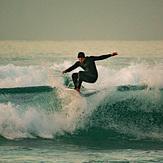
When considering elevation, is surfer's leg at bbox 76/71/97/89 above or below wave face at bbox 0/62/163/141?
above

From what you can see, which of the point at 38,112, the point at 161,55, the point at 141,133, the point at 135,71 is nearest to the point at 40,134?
the point at 38,112

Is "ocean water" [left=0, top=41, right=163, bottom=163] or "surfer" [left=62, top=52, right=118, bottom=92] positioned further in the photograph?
"surfer" [left=62, top=52, right=118, bottom=92]

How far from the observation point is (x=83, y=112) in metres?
8.97

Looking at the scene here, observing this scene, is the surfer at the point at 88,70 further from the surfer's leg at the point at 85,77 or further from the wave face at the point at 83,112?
the wave face at the point at 83,112

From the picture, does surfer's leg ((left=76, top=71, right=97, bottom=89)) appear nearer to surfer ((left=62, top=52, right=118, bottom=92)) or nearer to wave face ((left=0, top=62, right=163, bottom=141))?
surfer ((left=62, top=52, right=118, bottom=92))

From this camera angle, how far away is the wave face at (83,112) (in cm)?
863

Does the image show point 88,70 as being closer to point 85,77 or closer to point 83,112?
point 85,77

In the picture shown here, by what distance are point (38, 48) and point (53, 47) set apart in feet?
6.60

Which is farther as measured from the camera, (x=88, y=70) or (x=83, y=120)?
(x=83, y=120)

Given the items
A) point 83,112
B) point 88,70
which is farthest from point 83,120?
point 88,70

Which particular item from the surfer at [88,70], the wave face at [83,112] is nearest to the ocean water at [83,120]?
the wave face at [83,112]

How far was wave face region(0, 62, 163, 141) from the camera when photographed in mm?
8633

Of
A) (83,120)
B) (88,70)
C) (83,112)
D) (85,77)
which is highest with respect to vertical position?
(88,70)

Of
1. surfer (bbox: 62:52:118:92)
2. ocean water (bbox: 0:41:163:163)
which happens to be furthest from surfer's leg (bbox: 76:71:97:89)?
ocean water (bbox: 0:41:163:163)
